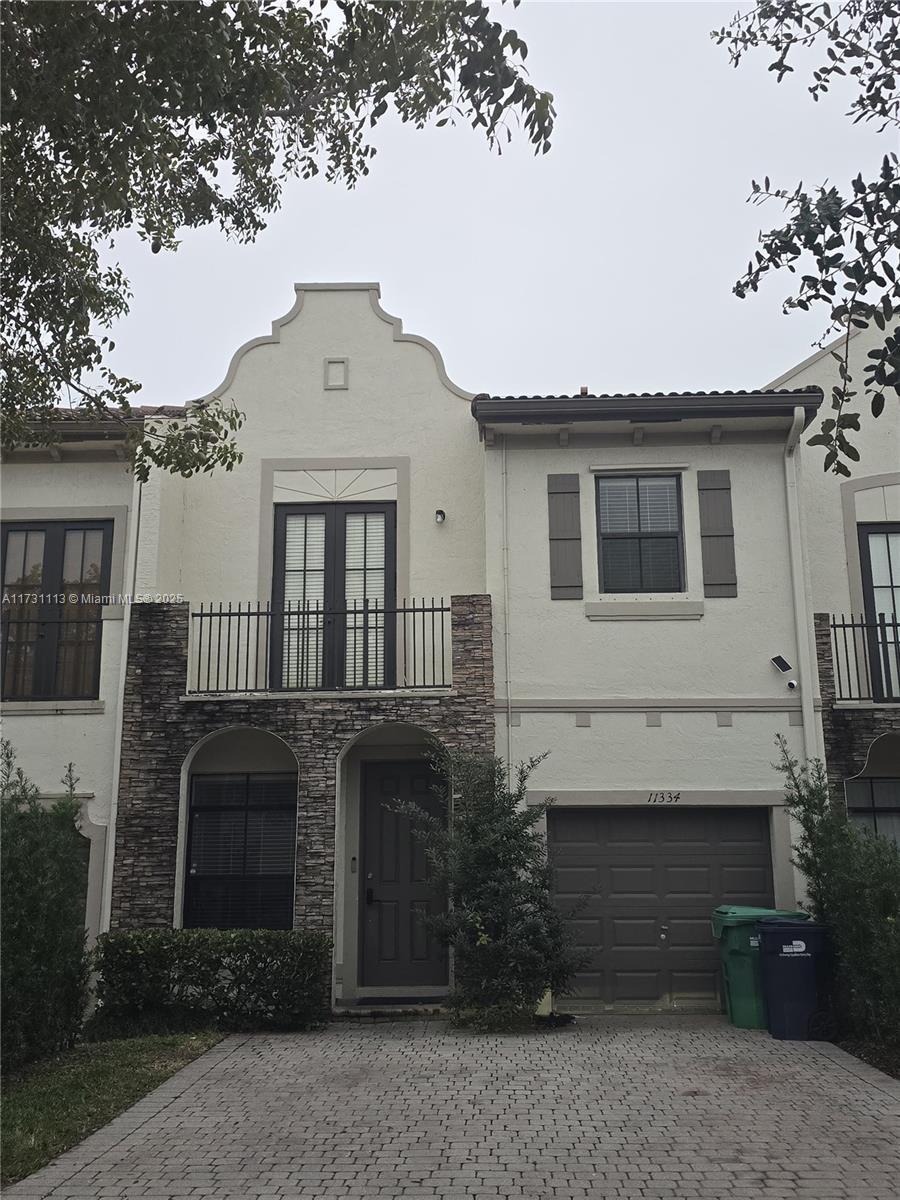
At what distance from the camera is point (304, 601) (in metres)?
14.6

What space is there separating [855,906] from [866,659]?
4194 millimetres

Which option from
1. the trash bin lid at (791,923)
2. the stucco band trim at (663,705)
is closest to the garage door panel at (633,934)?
the trash bin lid at (791,923)

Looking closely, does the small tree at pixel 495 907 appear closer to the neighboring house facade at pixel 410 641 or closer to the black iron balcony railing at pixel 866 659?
the neighboring house facade at pixel 410 641

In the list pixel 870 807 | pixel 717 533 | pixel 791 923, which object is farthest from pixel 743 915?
pixel 717 533

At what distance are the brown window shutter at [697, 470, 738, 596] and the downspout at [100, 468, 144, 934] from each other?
6623 millimetres

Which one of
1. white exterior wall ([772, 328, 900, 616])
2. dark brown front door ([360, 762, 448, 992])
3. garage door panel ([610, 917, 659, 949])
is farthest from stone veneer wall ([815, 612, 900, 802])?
dark brown front door ([360, 762, 448, 992])

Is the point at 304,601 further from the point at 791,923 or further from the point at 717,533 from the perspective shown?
the point at 791,923

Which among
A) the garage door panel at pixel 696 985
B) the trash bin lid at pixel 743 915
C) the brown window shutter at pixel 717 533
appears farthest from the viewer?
the brown window shutter at pixel 717 533

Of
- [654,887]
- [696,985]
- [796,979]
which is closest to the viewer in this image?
[796,979]

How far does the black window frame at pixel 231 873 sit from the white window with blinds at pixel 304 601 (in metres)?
1.27

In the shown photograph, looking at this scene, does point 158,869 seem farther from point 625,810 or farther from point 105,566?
point 625,810

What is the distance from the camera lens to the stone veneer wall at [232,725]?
42.7 feet

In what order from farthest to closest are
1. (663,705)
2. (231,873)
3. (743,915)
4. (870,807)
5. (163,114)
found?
(870,807) → (231,873) → (663,705) → (743,915) → (163,114)

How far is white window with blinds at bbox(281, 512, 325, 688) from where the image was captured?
14.2 metres
